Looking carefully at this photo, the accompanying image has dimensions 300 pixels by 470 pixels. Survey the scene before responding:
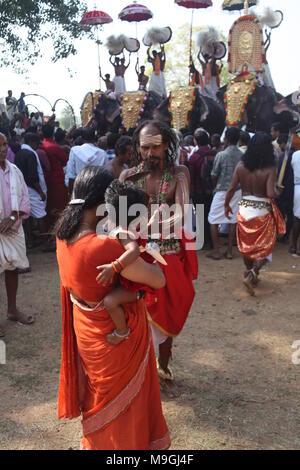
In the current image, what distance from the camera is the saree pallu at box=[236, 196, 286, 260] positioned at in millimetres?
4480

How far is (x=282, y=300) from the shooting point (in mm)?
4527

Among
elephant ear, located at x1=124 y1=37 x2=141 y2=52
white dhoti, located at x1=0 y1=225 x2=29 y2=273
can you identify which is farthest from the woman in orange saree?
elephant ear, located at x1=124 y1=37 x2=141 y2=52

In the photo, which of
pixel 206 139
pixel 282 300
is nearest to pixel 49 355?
pixel 282 300

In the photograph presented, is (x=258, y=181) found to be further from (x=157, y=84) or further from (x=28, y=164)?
(x=157, y=84)

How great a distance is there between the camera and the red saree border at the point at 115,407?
189 cm

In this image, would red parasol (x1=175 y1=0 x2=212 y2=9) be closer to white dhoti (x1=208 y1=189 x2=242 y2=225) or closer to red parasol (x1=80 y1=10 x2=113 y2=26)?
red parasol (x1=80 y1=10 x2=113 y2=26)

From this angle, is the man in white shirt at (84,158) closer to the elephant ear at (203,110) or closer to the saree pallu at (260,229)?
the saree pallu at (260,229)

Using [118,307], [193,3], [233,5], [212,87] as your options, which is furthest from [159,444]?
[233,5]

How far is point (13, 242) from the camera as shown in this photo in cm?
387

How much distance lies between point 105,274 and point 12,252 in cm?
236


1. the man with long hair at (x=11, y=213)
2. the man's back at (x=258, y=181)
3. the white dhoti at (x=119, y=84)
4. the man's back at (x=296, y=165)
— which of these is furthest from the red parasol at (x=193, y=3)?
the man with long hair at (x=11, y=213)

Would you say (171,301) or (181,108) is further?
(181,108)
